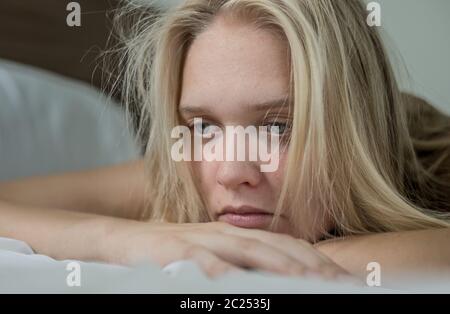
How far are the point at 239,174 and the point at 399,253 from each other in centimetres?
16

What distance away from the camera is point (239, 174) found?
0.62 metres

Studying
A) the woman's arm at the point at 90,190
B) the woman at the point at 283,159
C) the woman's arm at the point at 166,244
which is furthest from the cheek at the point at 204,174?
the woman's arm at the point at 90,190

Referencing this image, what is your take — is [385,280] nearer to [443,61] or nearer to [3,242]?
[3,242]

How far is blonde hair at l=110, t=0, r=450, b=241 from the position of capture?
0.65m

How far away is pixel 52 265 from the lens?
22.0 inches

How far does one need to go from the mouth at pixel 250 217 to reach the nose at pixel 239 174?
0.03m

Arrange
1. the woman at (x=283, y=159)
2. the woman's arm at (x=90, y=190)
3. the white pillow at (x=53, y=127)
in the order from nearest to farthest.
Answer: the woman at (x=283, y=159) → the woman's arm at (x=90, y=190) → the white pillow at (x=53, y=127)

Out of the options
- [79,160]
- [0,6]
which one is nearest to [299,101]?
[79,160]

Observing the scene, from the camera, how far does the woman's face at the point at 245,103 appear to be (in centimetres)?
64

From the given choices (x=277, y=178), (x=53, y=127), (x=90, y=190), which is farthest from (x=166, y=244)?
(x=53, y=127)

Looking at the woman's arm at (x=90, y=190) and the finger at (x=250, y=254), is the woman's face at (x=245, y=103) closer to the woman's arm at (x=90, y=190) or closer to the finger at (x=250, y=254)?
the finger at (x=250, y=254)

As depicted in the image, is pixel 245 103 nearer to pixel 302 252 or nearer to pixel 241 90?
pixel 241 90

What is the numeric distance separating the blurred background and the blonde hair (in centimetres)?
37
